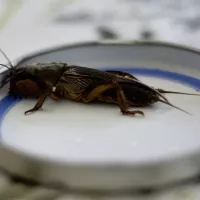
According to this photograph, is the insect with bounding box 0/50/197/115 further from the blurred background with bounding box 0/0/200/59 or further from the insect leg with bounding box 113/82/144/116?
the blurred background with bounding box 0/0/200/59

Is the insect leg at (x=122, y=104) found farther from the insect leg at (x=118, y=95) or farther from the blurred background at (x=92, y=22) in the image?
the blurred background at (x=92, y=22)

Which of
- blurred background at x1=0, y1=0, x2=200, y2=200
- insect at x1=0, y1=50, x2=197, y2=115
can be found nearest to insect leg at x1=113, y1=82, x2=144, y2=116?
insect at x1=0, y1=50, x2=197, y2=115

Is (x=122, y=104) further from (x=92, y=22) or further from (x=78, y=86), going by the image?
(x=92, y=22)

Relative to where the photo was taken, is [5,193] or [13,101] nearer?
[5,193]

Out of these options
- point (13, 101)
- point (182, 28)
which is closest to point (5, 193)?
point (13, 101)

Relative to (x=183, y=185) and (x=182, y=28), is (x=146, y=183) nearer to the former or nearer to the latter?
(x=183, y=185)

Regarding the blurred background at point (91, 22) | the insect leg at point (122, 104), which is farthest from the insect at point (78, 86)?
the blurred background at point (91, 22)
